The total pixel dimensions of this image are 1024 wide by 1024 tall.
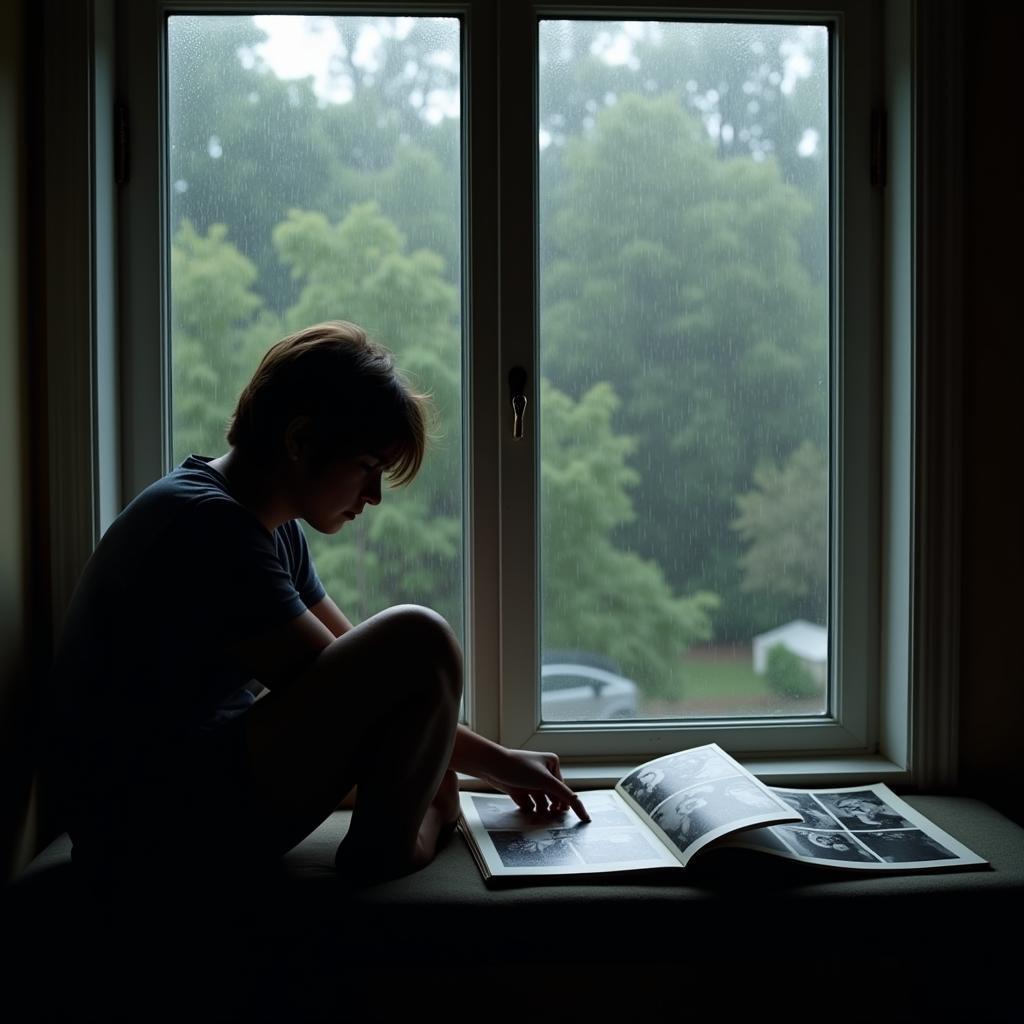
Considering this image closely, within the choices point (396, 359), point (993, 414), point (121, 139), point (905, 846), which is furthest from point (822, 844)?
point (121, 139)

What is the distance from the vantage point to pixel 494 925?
1.30 meters

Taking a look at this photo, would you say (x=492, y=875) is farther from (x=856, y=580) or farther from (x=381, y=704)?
(x=856, y=580)

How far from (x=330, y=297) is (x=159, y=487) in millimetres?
514

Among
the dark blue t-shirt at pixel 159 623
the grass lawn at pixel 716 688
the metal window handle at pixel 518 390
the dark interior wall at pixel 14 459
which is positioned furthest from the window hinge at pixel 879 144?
the dark interior wall at pixel 14 459

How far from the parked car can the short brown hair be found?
56 cm

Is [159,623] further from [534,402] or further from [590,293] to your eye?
[590,293]

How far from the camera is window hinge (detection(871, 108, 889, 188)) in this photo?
1757 mm

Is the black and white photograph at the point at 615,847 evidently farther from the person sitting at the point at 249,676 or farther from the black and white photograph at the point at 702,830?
the person sitting at the point at 249,676

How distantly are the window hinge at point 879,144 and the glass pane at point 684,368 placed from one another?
0.26ft

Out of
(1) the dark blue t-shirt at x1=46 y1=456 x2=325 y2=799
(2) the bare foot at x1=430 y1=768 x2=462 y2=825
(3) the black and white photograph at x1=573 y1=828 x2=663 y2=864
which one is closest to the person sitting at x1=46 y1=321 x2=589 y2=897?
(1) the dark blue t-shirt at x1=46 y1=456 x2=325 y2=799

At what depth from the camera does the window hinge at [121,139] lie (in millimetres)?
1662

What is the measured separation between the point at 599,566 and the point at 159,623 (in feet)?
2.45

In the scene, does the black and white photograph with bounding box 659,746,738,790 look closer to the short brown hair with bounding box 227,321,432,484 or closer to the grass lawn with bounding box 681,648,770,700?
the grass lawn with bounding box 681,648,770,700

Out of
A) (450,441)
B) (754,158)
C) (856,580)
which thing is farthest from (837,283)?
(450,441)
